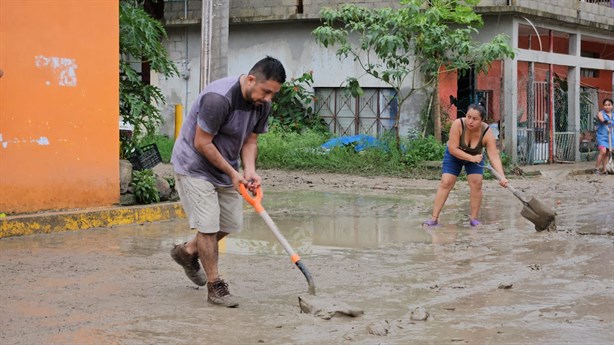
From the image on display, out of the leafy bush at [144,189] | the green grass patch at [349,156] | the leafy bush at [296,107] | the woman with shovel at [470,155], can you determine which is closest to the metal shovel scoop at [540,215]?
the woman with shovel at [470,155]

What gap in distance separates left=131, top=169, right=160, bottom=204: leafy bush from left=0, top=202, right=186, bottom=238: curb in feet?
0.62

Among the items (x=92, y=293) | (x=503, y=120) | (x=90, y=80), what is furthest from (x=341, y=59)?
(x=92, y=293)

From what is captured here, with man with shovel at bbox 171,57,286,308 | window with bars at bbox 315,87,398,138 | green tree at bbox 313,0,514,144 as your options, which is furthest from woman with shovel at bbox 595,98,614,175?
man with shovel at bbox 171,57,286,308

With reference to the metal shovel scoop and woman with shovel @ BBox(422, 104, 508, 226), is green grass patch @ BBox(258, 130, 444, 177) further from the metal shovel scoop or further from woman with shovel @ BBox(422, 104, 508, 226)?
the metal shovel scoop

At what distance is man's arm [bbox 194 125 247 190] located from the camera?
587cm

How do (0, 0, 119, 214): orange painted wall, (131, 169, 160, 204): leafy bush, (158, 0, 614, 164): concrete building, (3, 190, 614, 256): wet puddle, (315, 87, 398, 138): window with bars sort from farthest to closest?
(315, 87, 398, 138): window with bars
(158, 0, 614, 164): concrete building
(131, 169, 160, 204): leafy bush
(0, 0, 119, 214): orange painted wall
(3, 190, 614, 256): wet puddle

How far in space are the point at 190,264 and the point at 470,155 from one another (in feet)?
15.5

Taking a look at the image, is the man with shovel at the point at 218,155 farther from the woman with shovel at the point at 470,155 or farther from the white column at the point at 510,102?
the white column at the point at 510,102

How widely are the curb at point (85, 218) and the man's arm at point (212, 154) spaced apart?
3.81m

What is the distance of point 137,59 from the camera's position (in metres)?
11.9

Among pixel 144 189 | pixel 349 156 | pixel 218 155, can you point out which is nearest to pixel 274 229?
pixel 218 155

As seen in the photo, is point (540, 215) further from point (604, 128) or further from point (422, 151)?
point (604, 128)

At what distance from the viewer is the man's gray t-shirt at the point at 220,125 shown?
19.1 feet

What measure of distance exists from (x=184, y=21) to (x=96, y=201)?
12.7 metres
